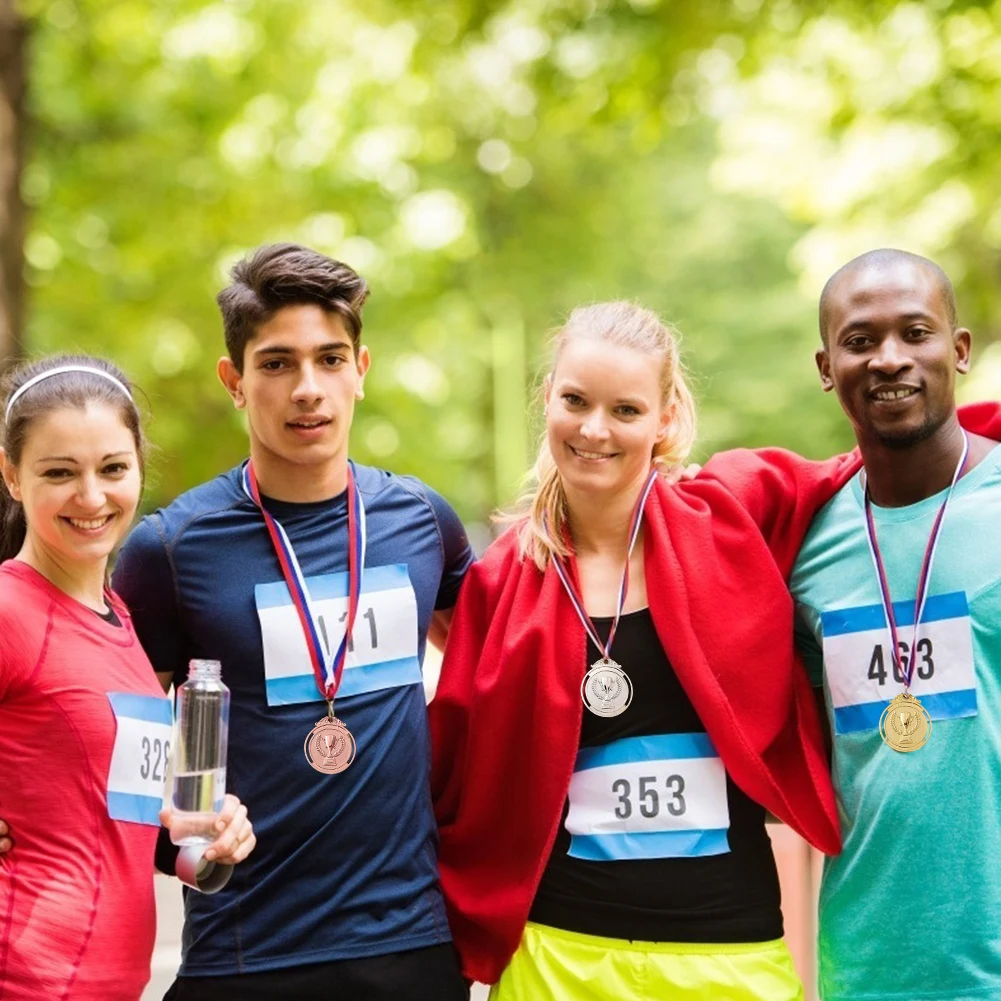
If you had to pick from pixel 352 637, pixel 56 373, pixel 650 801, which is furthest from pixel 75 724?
pixel 650 801

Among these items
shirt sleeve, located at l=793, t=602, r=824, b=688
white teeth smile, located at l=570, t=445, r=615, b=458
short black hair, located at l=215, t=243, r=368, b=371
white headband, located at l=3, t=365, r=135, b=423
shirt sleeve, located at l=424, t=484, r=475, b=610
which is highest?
short black hair, located at l=215, t=243, r=368, b=371

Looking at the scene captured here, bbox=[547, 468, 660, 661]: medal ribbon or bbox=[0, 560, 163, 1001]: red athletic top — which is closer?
bbox=[0, 560, 163, 1001]: red athletic top

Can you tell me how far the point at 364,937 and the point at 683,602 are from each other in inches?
42.0

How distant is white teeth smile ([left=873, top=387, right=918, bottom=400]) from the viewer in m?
3.54

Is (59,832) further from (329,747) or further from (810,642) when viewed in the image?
(810,642)


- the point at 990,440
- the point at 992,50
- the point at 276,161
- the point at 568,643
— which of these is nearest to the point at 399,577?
the point at 568,643

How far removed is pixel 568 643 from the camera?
3568 mm

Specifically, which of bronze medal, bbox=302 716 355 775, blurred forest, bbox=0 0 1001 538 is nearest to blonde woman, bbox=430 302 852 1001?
bronze medal, bbox=302 716 355 775

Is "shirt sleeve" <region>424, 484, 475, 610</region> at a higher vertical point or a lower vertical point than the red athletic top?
higher

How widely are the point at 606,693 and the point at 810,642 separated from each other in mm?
599

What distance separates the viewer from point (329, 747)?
3461 millimetres

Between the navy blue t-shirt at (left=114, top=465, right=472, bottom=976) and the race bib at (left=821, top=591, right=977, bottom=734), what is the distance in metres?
1.01

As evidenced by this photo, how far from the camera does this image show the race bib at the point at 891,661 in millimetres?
3391

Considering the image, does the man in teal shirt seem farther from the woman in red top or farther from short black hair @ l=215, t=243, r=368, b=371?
the woman in red top
